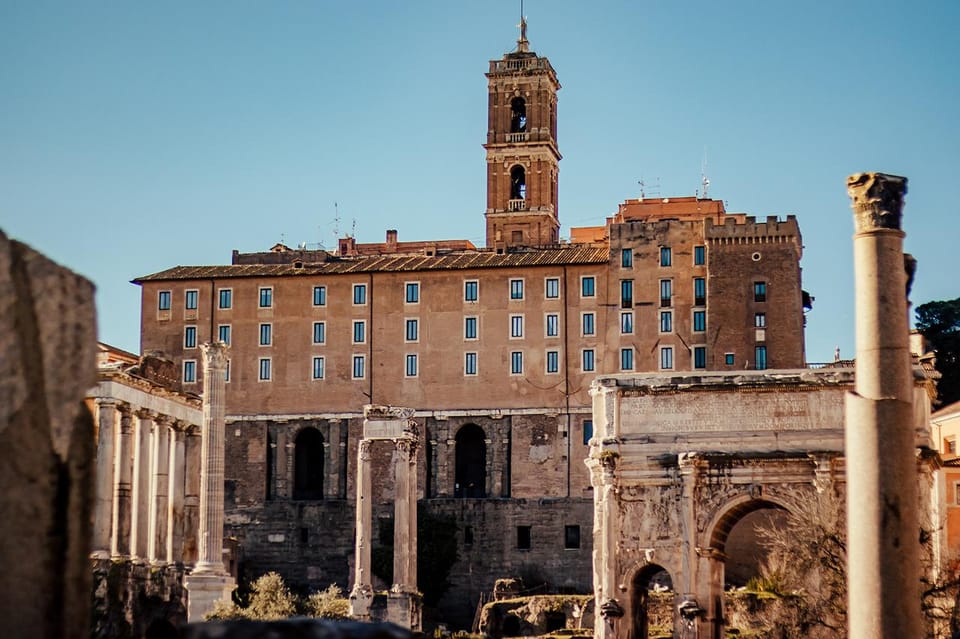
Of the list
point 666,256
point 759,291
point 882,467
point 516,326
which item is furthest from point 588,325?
point 882,467

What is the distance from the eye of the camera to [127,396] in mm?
50688

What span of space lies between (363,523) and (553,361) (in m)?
17.4

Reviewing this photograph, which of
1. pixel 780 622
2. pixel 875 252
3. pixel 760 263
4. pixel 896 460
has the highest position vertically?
pixel 760 263

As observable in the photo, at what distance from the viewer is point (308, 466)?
237 ft

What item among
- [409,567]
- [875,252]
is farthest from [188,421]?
[875,252]

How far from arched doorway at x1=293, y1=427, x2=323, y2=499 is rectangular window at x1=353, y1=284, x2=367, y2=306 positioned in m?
5.72

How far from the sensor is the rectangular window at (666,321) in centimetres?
6806

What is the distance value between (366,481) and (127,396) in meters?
8.23

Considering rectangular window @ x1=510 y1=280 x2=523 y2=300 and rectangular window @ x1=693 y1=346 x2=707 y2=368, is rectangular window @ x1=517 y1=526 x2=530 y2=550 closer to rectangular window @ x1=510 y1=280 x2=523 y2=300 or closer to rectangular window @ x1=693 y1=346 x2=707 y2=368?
rectangular window @ x1=693 y1=346 x2=707 y2=368

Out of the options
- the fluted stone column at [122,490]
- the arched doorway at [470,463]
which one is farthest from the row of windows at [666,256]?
the fluted stone column at [122,490]

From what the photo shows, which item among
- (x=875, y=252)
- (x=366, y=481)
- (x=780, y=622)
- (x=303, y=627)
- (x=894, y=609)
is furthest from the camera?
(x=366, y=481)

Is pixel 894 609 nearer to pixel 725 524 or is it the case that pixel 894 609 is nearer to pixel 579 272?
pixel 725 524

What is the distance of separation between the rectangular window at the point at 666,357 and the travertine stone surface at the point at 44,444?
62.7m

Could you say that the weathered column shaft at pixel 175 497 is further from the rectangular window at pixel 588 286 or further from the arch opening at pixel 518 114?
the arch opening at pixel 518 114
